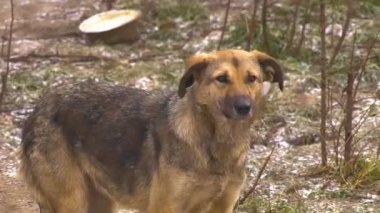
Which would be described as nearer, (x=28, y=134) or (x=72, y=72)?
(x=28, y=134)

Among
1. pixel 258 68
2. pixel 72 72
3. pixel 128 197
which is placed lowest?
pixel 72 72

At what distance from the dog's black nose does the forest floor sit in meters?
2.44

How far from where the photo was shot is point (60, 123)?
6.65m

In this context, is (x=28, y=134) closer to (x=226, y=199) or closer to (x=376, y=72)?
(x=226, y=199)

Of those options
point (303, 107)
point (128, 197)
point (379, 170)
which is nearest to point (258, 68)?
point (128, 197)

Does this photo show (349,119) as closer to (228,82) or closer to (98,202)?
(98,202)

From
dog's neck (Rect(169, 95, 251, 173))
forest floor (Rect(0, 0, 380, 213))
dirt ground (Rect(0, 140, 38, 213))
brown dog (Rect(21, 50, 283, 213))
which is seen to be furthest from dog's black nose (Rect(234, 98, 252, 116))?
dirt ground (Rect(0, 140, 38, 213))

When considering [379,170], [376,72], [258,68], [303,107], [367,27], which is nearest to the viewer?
[258,68]

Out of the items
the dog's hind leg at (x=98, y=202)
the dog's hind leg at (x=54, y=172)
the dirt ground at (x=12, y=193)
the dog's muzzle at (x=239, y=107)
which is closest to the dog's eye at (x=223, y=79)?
the dog's muzzle at (x=239, y=107)

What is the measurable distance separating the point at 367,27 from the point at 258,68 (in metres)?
7.32

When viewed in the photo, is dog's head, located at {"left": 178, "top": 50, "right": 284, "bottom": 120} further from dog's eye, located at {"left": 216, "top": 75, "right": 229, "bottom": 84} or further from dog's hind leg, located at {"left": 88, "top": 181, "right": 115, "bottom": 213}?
dog's hind leg, located at {"left": 88, "top": 181, "right": 115, "bottom": 213}

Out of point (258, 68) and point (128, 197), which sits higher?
point (258, 68)

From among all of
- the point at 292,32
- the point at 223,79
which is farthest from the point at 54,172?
the point at 292,32

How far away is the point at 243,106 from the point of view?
570 centimetres
